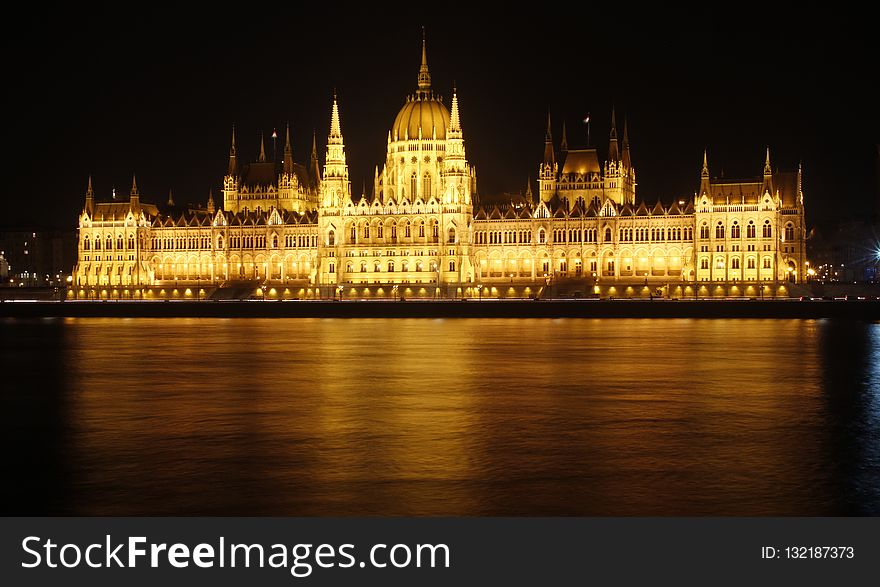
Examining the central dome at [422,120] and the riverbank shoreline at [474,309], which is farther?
the central dome at [422,120]

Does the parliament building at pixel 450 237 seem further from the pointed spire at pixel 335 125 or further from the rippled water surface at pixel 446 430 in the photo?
the rippled water surface at pixel 446 430

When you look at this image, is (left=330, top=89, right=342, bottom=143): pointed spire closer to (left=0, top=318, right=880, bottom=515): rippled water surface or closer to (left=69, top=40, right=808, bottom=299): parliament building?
(left=69, top=40, right=808, bottom=299): parliament building

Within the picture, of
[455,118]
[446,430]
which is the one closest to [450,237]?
[455,118]

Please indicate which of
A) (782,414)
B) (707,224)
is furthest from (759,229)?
(782,414)

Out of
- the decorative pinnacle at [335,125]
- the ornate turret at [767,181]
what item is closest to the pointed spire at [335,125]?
the decorative pinnacle at [335,125]

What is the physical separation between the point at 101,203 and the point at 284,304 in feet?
188

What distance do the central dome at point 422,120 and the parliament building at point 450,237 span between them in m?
0.14

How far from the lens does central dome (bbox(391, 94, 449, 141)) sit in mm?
123438

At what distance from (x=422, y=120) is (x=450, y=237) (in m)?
16.6

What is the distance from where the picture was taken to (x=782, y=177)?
113m

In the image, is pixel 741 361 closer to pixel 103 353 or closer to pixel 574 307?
pixel 103 353

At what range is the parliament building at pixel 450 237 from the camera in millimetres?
107938

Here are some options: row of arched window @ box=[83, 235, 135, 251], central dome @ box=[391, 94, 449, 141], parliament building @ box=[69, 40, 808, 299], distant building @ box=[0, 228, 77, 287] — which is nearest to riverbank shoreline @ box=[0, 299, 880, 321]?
parliament building @ box=[69, 40, 808, 299]

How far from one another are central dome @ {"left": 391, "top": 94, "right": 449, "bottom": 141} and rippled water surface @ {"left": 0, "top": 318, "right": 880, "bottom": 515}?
257 feet
